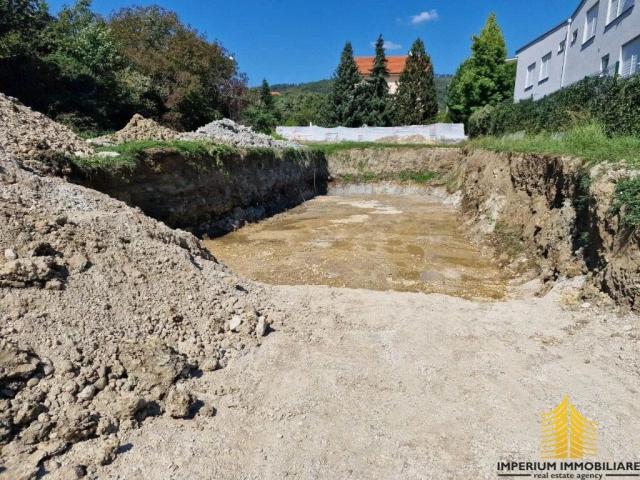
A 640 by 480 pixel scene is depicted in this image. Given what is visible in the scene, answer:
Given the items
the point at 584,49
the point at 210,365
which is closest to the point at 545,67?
the point at 584,49

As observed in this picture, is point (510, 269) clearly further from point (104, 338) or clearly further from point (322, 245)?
point (104, 338)

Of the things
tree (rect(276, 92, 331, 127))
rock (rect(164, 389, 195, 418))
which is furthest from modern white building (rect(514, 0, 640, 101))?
tree (rect(276, 92, 331, 127))

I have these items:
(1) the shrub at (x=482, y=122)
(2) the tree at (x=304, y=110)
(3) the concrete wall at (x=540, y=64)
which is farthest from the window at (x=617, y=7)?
(2) the tree at (x=304, y=110)

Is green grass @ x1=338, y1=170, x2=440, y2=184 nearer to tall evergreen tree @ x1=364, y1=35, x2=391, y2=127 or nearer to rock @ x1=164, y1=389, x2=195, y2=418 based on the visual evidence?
tall evergreen tree @ x1=364, y1=35, x2=391, y2=127

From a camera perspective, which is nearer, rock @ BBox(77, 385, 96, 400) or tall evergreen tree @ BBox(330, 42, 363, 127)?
rock @ BBox(77, 385, 96, 400)

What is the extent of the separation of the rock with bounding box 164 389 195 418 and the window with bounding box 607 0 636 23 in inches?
703

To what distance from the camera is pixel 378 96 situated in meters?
39.5

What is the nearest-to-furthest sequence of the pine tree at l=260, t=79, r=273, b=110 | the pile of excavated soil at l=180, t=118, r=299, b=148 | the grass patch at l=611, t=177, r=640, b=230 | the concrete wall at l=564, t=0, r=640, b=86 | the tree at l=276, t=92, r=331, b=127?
the grass patch at l=611, t=177, r=640, b=230 < the concrete wall at l=564, t=0, r=640, b=86 < the pile of excavated soil at l=180, t=118, r=299, b=148 < the tree at l=276, t=92, r=331, b=127 < the pine tree at l=260, t=79, r=273, b=110

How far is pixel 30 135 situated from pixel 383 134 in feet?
85.1

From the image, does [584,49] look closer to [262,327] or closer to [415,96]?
[262,327]

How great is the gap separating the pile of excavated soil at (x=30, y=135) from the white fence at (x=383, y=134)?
2334 centimetres

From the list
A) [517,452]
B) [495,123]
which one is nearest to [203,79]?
[495,123]

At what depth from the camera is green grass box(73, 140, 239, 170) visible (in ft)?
29.3

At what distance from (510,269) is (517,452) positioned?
6330 mm
